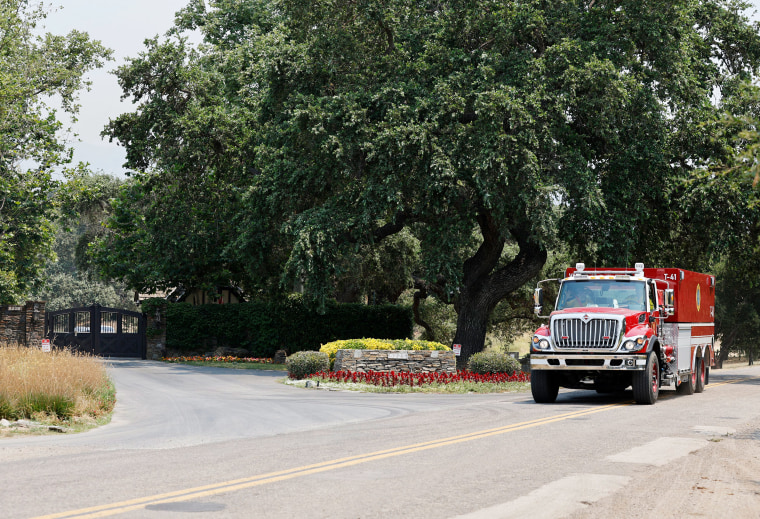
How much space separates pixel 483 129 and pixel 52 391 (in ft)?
56.8

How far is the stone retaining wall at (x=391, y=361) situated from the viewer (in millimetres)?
24734

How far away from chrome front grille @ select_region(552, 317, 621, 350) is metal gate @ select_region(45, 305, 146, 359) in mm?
30171

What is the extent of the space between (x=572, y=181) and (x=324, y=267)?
31.5ft

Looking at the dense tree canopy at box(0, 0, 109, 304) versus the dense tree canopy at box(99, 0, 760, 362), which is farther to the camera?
the dense tree canopy at box(0, 0, 109, 304)

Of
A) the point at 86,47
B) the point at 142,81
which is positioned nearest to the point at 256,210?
the point at 142,81

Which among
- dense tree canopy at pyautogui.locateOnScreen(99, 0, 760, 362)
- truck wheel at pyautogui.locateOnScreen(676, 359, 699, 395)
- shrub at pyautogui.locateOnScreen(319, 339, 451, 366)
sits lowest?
truck wheel at pyautogui.locateOnScreen(676, 359, 699, 395)

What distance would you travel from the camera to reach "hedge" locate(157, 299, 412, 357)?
40.0 m

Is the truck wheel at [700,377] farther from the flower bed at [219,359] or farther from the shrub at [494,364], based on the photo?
the flower bed at [219,359]

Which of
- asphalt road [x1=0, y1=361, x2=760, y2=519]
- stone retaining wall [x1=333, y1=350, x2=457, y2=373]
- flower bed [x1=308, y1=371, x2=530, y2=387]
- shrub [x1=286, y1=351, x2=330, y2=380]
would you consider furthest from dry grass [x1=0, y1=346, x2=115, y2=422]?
stone retaining wall [x1=333, y1=350, x2=457, y2=373]

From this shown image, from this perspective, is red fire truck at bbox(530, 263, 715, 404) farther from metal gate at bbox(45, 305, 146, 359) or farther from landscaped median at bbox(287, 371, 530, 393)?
metal gate at bbox(45, 305, 146, 359)

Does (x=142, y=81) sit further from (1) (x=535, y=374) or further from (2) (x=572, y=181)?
(1) (x=535, y=374)

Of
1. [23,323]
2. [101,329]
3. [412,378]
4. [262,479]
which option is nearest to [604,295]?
[412,378]

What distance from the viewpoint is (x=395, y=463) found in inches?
390

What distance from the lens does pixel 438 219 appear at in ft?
99.1
